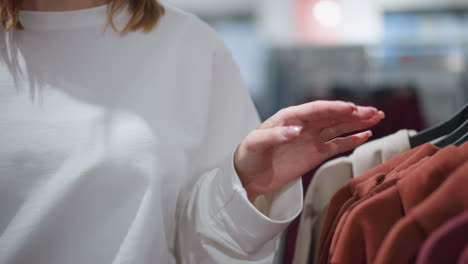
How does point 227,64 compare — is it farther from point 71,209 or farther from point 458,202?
point 458,202

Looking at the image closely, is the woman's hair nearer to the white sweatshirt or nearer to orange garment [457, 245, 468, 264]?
the white sweatshirt

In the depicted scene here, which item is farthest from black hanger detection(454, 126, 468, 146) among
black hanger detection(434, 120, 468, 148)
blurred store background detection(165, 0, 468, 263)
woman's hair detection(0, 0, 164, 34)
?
blurred store background detection(165, 0, 468, 263)

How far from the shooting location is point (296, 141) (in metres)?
0.58

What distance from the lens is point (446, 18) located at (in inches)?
117

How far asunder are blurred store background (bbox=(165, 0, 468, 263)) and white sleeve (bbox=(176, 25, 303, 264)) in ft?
3.05

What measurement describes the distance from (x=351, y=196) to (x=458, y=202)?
224mm

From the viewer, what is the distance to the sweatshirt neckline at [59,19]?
72 cm

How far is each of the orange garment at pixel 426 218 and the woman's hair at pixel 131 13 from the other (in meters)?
0.53

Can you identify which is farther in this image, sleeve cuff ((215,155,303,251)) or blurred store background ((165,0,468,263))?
blurred store background ((165,0,468,263))

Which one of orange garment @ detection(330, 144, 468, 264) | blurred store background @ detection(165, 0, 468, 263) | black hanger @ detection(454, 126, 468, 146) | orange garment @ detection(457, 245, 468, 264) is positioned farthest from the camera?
blurred store background @ detection(165, 0, 468, 263)

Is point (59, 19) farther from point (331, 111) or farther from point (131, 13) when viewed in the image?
point (331, 111)

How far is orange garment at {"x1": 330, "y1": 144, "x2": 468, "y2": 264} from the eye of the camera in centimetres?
44

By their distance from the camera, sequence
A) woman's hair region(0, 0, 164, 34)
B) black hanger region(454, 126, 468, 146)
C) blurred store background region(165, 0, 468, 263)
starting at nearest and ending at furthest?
black hanger region(454, 126, 468, 146) → woman's hair region(0, 0, 164, 34) → blurred store background region(165, 0, 468, 263)

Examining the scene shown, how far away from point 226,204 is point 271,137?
152 millimetres
